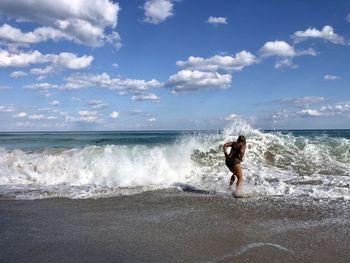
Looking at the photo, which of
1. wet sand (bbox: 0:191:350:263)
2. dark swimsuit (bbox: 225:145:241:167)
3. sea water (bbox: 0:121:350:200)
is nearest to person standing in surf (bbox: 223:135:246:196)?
dark swimsuit (bbox: 225:145:241:167)

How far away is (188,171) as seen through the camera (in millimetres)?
13578

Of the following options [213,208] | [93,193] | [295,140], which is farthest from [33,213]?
[295,140]

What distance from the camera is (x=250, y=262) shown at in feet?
16.9

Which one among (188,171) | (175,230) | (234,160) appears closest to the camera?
(175,230)

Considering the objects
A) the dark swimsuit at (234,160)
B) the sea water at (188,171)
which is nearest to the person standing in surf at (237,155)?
the dark swimsuit at (234,160)

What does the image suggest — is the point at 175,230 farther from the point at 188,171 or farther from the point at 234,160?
the point at 188,171

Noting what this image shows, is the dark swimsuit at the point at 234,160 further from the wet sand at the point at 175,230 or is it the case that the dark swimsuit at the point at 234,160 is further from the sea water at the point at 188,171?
the wet sand at the point at 175,230

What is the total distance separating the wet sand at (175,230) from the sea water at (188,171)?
4.20ft

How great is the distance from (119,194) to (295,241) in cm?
531

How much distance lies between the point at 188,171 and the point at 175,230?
6888mm

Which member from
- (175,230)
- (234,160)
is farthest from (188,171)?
(175,230)

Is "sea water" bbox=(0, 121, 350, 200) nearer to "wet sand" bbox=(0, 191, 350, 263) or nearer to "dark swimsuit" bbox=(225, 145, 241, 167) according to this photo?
"dark swimsuit" bbox=(225, 145, 241, 167)

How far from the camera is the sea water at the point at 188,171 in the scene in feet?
34.7

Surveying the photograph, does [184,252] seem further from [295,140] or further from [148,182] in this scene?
[295,140]
